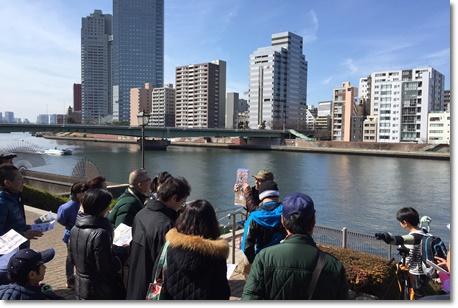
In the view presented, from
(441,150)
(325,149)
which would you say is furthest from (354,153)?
(441,150)

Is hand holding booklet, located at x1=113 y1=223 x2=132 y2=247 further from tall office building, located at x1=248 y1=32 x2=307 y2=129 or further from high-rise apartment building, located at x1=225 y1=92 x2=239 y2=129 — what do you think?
high-rise apartment building, located at x1=225 y1=92 x2=239 y2=129

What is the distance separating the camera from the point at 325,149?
226ft

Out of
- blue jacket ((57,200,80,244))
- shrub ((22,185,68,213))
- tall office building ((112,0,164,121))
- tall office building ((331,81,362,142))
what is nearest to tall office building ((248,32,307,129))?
tall office building ((331,81,362,142))

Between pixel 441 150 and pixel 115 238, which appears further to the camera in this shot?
pixel 441 150

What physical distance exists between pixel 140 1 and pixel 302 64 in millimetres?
69219

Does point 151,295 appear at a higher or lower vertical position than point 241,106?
lower

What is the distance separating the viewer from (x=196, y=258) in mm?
2057

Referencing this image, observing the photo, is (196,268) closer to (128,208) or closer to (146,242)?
(146,242)

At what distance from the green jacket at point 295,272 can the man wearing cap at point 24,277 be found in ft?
4.26

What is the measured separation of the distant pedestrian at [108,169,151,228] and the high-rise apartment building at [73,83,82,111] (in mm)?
168715

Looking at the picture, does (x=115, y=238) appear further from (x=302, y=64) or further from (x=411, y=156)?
(x=302, y=64)

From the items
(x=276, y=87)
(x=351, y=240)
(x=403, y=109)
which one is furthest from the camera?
(x=276, y=87)

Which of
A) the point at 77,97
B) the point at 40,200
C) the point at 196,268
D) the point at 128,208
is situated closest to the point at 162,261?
the point at 196,268

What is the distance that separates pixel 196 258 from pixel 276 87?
105016mm
